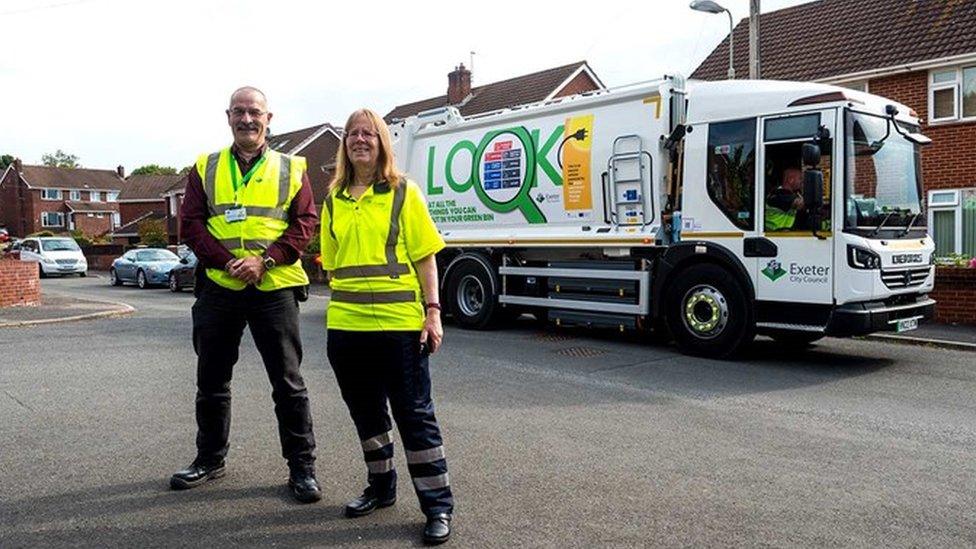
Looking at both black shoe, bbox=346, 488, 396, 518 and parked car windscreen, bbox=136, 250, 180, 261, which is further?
parked car windscreen, bbox=136, 250, 180, 261

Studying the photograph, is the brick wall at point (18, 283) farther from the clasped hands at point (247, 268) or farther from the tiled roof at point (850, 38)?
the tiled roof at point (850, 38)

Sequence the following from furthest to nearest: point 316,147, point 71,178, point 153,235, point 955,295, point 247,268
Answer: point 71,178 < point 153,235 < point 316,147 < point 955,295 < point 247,268

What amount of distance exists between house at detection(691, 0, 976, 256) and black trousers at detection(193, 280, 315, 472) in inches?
569

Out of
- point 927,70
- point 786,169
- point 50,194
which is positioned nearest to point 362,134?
point 786,169

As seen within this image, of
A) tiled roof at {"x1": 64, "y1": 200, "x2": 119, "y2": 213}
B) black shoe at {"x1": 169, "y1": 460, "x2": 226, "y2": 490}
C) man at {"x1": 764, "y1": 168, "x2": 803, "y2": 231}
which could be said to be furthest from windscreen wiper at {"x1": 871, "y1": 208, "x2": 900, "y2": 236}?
tiled roof at {"x1": 64, "y1": 200, "x2": 119, "y2": 213}

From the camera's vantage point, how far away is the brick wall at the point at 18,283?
16.2 meters

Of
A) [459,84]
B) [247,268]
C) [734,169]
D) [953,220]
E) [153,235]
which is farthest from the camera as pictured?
[153,235]

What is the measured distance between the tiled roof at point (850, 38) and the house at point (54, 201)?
2855 inches

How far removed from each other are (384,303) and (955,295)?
10871mm

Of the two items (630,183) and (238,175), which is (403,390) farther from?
(630,183)

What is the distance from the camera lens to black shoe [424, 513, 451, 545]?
371 centimetres

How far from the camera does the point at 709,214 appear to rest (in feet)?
30.3

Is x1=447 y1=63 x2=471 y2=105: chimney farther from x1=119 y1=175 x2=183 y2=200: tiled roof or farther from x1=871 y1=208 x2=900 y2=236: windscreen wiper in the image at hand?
A: x1=119 y1=175 x2=183 y2=200: tiled roof

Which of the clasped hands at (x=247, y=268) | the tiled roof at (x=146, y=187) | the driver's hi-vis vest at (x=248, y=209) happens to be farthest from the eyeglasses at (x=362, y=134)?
the tiled roof at (x=146, y=187)
